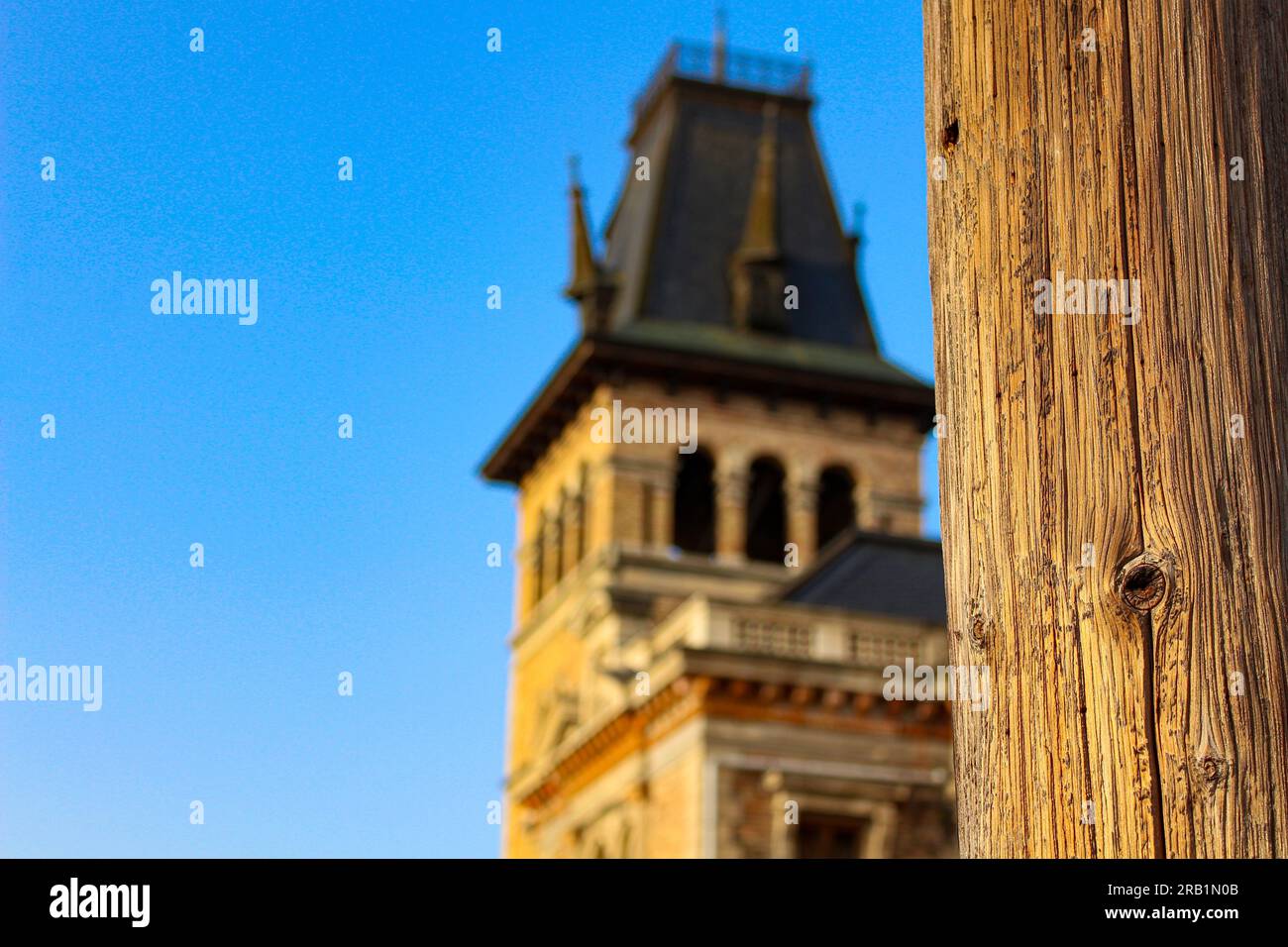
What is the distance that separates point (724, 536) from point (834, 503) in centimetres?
400

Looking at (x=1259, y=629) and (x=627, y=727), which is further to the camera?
(x=627, y=727)

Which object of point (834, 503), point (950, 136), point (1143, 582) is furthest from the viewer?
point (834, 503)

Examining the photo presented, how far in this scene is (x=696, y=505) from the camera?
4700 cm

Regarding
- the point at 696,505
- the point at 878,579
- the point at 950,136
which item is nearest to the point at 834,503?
the point at 696,505

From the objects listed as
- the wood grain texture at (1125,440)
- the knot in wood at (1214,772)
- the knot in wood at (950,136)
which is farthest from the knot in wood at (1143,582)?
the knot in wood at (950,136)

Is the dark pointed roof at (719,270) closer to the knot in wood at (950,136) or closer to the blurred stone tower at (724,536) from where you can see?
the blurred stone tower at (724,536)

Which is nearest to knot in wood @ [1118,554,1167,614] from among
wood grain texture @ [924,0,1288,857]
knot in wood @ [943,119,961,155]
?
wood grain texture @ [924,0,1288,857]

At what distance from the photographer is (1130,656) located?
7.79ft

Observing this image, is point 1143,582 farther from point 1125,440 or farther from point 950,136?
point 950,136

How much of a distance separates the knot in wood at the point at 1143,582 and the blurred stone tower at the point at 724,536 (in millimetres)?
26777
